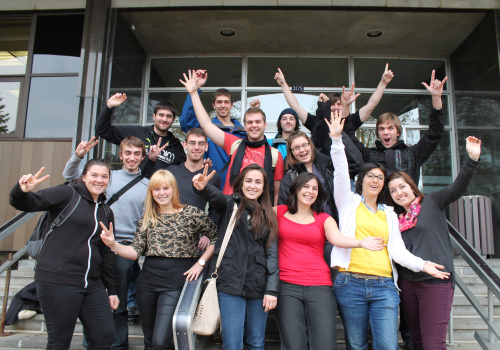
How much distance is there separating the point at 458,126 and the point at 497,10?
8.20 ft

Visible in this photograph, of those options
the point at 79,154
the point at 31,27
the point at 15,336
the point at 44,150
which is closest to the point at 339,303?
the point at 79,154

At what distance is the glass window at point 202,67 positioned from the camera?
31.1ft

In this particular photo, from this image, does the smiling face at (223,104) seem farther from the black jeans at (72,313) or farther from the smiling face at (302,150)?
the black jeans at (72,313)

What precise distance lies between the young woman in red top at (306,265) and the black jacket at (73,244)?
1.48 metres

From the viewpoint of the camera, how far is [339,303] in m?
3.16

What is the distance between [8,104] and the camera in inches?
316

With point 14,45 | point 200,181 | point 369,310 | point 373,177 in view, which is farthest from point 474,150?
point 14,45

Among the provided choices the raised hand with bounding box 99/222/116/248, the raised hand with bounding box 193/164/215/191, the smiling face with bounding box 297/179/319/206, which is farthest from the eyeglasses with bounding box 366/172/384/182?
the raised hand with bounding box 99/222/116/248

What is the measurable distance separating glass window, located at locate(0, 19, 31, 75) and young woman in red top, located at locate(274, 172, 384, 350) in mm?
7381

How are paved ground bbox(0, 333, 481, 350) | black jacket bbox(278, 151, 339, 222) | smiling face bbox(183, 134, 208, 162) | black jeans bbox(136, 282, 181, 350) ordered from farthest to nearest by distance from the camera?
smiling face bbox(183, 134, 208, 162) → paved ground bbox(0, 333, 481, 350) → black jacket bbox(278, 151, 339, 222) → black jeans bbox(136, 282, 181, 350)

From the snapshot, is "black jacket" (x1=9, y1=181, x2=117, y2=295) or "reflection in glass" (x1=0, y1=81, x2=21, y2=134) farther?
"reflection in glass" (x1=0, y1=81, x2=21, y2=134)

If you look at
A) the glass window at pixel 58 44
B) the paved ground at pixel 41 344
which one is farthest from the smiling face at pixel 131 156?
the glass window at pixel 58 44

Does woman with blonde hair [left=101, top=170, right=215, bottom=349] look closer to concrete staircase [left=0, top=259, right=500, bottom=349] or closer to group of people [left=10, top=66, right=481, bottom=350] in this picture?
group of people [left=10, top=66, right=481, bottom=350]

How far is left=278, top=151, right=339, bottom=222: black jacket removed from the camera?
12.1 feet
